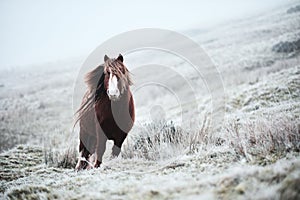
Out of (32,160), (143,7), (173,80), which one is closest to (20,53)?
(143,7)

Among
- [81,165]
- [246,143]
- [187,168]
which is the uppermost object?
[246,143]

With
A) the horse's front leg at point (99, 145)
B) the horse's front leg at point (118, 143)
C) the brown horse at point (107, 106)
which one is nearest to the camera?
the brown horse at point (107, 106)

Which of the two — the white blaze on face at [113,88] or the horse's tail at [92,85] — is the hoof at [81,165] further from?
the white blaze on face at [113,88]

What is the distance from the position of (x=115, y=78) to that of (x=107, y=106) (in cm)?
65

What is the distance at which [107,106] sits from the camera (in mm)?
5449

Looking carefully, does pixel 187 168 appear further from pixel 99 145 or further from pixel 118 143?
pixel 99 145

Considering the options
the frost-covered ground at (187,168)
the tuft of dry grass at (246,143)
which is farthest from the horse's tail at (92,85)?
the tuft of dry grass at (246,143)

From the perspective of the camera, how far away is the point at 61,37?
156m

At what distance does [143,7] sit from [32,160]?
571 feet

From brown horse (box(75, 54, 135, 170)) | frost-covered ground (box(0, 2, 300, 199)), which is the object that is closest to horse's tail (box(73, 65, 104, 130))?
brown horse (box(75, 54, 135, 170))

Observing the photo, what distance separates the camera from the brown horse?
529cm

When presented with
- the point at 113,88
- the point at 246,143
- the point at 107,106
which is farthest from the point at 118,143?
the point at 246,143

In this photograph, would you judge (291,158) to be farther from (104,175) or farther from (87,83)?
(87,83)

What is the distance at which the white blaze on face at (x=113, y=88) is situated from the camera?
16.2 feet
